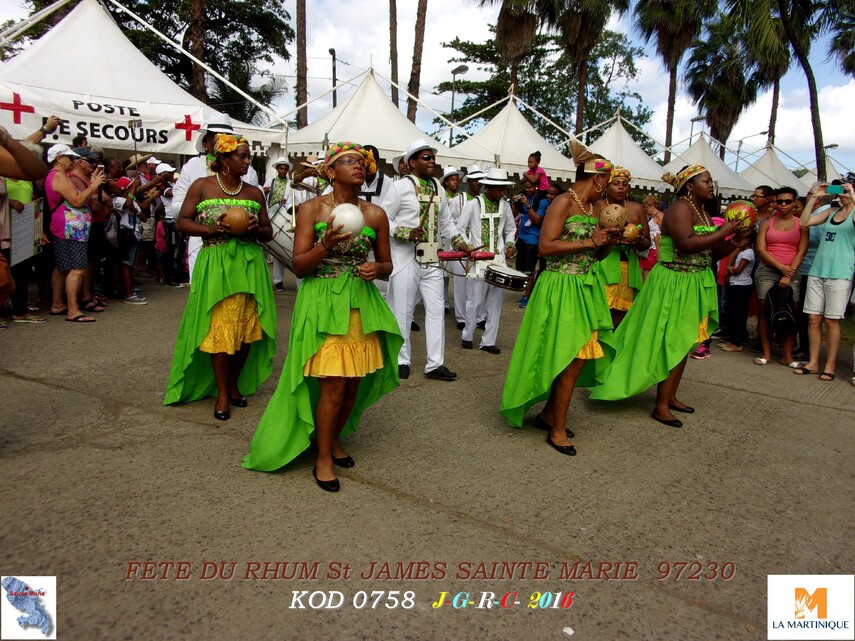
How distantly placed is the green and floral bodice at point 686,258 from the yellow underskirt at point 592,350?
3.79ft

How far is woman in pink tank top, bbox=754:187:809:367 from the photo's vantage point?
6.94 metres

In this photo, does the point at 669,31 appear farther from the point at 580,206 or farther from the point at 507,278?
the point at 580,206

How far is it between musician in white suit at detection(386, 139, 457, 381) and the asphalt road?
77 centimetres

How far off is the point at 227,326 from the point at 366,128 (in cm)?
771

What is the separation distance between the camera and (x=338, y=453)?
3.75 m

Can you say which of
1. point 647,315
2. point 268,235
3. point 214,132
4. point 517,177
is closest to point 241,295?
point 268,235

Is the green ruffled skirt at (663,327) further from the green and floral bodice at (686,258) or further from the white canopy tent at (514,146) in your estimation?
the white canopy tent at (514,146)

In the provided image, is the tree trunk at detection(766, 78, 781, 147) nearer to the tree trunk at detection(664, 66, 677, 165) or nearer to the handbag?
the tree trunk at detection(664, 66, 677, 165)

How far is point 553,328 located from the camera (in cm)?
414

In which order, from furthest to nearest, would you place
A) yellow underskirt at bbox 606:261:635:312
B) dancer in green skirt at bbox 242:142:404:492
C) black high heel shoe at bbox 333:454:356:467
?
yellow underskirt at bbox 606:261:635:312 → black high heel shoe at bbox 333:454:356:467 → dancer in green skirt at bbox 242:142:404:492

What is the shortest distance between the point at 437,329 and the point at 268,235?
2000 mm

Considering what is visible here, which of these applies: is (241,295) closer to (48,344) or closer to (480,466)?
(480,466)

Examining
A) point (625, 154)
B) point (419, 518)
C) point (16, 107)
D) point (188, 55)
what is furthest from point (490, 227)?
point (625, 154)

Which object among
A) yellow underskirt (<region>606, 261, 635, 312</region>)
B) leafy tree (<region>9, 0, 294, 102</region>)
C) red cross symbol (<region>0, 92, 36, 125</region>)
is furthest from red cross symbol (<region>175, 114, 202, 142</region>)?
leafy tree (<region>9, 0, 294, 102</region>)
